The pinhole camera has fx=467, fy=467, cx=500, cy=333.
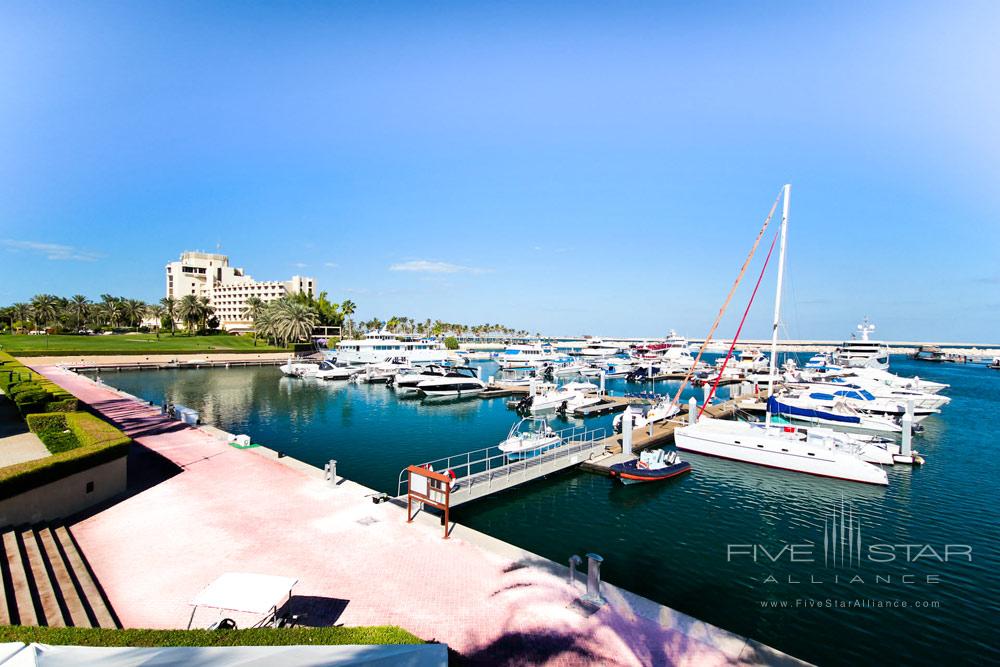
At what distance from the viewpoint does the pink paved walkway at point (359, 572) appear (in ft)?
30.8

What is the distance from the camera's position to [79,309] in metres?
126

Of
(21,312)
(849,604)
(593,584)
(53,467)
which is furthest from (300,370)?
(21,312)

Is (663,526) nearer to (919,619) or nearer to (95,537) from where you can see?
(919,619)

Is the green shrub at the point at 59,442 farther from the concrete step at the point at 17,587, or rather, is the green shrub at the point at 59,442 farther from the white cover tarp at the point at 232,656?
the white cover tarp at the point at 232,656

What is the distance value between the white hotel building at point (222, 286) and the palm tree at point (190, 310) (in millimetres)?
29086

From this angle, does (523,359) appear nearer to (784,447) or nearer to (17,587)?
(784,447)

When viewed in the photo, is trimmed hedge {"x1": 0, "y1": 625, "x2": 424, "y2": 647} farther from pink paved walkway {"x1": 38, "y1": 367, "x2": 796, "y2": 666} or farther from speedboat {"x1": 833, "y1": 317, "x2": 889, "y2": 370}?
speedboat {"x1": 833, "y1": 317, "x2": 889, "y2": 370}

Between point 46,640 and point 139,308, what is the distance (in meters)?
164

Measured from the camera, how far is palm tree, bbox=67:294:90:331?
411ft

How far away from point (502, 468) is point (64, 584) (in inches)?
616

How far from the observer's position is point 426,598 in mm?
10711

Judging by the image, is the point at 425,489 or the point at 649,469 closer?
the point at 425,489

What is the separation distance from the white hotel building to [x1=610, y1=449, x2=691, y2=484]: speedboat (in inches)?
6153

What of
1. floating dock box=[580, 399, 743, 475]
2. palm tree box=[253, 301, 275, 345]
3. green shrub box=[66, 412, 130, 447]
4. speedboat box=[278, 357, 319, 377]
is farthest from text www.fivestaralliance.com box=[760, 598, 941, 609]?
palm tree box=[253, 301, 275, 345]
